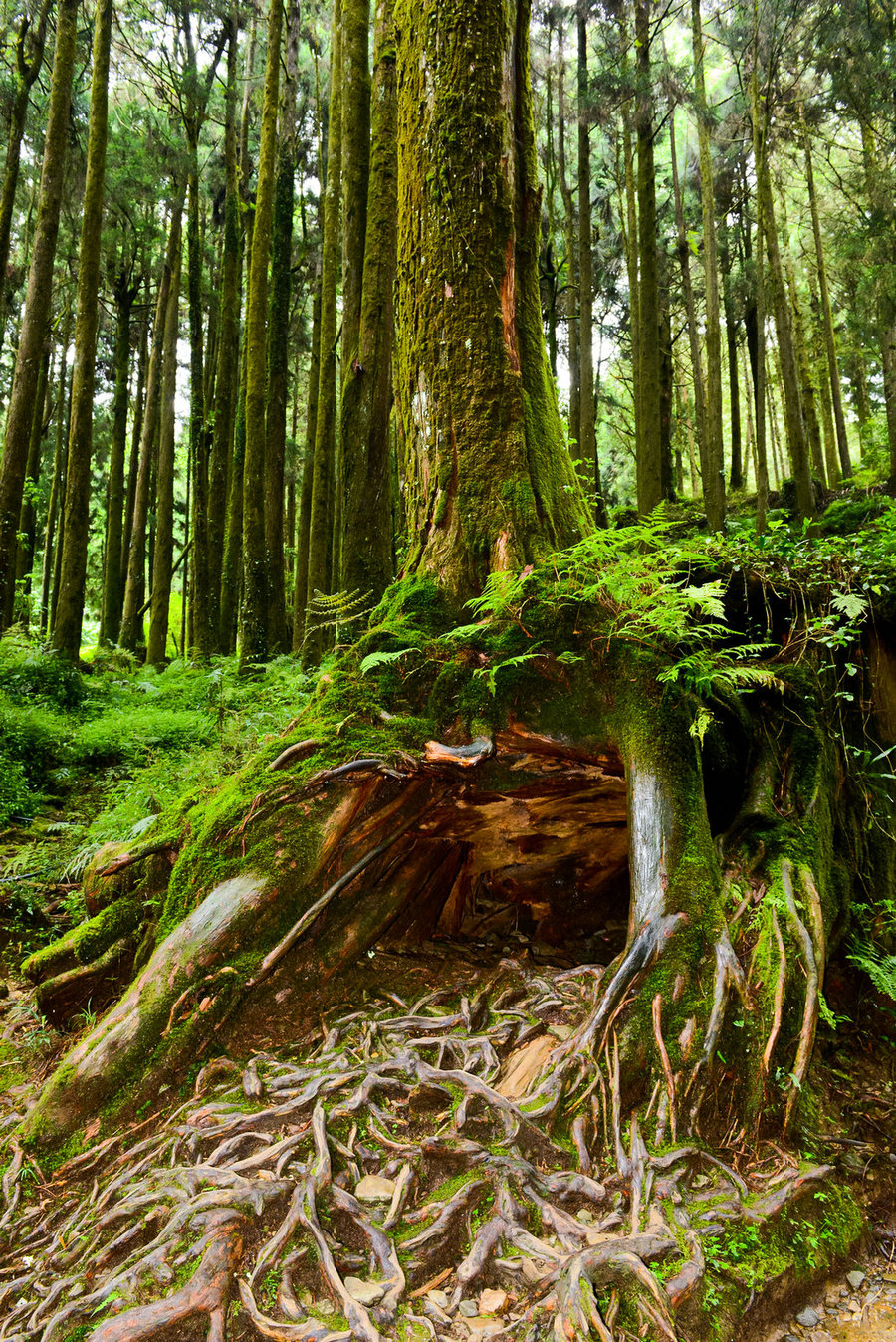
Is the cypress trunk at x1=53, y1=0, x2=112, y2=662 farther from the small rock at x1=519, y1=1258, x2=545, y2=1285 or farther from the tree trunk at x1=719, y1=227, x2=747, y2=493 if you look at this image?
the tree trunk at x1=719, y1=227, x2=747, y2=493

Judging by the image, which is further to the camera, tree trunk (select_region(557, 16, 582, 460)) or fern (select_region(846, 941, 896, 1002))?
tree trunk (select_region(557, 16, 582, 460))

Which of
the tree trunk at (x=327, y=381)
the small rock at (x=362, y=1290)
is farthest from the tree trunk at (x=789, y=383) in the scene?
the small rock at (x=362, y=1290)

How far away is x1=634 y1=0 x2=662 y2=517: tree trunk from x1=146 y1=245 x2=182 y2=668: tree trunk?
10.9 metres

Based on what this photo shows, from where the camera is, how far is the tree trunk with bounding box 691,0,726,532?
13.0 m

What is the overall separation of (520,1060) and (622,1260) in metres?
0.94

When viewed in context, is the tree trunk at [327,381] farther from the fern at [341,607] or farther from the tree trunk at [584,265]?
the tree trunk at [584,265]

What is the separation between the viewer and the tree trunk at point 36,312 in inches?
364

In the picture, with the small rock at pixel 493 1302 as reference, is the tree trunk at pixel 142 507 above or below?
above

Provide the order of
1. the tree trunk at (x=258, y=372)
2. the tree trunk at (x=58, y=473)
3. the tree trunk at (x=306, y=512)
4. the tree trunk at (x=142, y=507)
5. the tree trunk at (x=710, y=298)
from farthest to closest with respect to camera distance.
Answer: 1. the tree trunk at (x=58, y=473)
2. the tree trunk at (x=142, y=507)
3. the tree trunk at (x=306, y=512)
4. the tree trunk at (x=710, y=298)
5. the tree trunk at (x=258, y=372)

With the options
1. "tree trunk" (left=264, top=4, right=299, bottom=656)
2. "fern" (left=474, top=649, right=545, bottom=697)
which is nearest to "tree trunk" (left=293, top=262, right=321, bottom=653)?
"tree trunk" (left=264, top=4, right=299, bottom=656)

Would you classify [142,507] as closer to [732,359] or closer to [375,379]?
[375,379]

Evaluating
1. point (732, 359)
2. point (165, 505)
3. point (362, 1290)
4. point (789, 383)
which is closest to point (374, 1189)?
point (362, 1290)

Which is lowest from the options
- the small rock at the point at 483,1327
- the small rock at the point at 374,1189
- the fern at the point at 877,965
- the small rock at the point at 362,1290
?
the small rock at the point at 483,1327

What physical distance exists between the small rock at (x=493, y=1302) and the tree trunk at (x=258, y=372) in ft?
32.3
